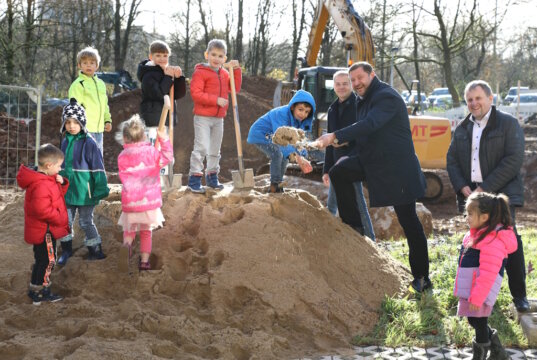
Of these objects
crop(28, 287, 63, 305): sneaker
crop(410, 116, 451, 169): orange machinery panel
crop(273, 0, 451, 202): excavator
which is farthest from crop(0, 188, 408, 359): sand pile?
crop(410, 116, 451, 169): orange machinery panel

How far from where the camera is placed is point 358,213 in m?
5.92

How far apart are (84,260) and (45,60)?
32812 mm

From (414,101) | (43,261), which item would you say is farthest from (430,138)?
(43,261)

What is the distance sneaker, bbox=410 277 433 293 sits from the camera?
17.3 ft

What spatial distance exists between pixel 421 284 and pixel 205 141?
2.33 meters

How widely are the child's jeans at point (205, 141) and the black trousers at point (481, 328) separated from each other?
2948 mm

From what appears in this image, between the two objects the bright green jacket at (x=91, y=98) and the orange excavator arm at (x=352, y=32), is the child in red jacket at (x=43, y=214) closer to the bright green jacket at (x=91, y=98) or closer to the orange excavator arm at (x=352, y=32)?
the bright green jacket at (x=91, y=98)

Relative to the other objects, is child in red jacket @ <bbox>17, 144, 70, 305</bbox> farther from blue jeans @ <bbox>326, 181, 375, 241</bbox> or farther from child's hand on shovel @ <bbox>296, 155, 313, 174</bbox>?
blue jeans @ <bbox>326, 181, 375, 241</bbox>

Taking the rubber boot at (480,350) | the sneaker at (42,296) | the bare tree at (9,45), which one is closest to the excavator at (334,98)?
the sneaker at (42,296)

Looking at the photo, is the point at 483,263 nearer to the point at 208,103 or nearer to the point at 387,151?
the point at 387,151

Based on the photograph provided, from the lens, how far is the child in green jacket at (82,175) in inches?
198

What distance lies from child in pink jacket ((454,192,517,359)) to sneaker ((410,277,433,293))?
1.37 meters

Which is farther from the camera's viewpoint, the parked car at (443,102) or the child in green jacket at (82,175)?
the parked car at (443,102)

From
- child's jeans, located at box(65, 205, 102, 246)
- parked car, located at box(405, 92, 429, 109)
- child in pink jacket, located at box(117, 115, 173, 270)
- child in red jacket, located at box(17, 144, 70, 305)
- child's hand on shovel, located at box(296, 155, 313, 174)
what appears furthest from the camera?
parked car, located at box(405, 92, 429, 109)
